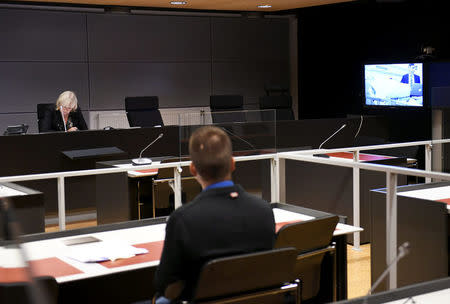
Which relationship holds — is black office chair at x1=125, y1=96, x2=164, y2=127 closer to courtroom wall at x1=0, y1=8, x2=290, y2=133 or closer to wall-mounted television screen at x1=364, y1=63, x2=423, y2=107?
courtroom wall at x1=0, y1=8, x2=290, y2=133

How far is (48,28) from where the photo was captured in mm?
9336

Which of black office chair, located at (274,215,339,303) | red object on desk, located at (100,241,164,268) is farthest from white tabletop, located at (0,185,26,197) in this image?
black office chair, located at (274,215,339,303)

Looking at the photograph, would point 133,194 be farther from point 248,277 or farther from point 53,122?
point 248,277

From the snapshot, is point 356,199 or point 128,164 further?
point 128,164

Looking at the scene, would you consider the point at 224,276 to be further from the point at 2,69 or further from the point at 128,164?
the point at 2,69

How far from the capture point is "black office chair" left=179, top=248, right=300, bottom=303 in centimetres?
198

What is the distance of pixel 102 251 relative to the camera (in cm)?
265

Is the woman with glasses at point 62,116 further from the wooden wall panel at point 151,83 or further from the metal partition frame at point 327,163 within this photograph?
the wooden wall panel at point 151,83

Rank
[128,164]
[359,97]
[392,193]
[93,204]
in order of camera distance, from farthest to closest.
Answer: [359,97], [93,204], [128,164], [392,193]

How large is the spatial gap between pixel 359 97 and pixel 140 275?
784cm

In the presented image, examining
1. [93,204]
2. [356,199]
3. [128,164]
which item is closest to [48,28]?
[93,204]

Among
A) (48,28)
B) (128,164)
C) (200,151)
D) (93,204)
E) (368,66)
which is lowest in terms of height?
(93,204)

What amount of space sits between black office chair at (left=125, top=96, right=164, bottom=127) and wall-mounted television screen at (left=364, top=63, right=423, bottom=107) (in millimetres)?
3220

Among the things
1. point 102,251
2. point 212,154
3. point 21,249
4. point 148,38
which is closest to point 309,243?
point 212,154
